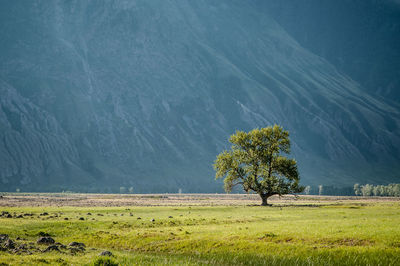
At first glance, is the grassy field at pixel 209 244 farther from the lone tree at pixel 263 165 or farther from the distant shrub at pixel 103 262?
the lone tree at pixel 263 165

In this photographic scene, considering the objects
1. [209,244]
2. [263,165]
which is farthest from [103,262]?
[263,165]

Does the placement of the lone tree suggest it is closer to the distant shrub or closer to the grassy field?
the grassy field

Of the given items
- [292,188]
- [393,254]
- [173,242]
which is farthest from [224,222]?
[292,188]

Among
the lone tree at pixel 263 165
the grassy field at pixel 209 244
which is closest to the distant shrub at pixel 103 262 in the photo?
the grassy field at pixel 209 244

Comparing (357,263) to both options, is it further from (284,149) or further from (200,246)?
(284,149)

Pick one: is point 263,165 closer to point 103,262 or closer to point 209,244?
point 209,244

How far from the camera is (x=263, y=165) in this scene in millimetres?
82312

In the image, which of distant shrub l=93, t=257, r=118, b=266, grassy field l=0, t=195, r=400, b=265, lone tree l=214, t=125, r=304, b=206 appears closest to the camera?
distant shrub l=93, t=257, r=118, b=266

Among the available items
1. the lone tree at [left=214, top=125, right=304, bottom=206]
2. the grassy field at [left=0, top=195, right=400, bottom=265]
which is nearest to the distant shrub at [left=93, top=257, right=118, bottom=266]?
the grassy field at [left=0, top=195, right=400, bottom=265]

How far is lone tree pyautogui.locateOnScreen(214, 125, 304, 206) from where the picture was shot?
8000cm

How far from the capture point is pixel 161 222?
150 ft

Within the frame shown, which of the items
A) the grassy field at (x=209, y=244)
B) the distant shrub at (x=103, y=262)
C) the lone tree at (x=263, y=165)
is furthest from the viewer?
the lone tree at (x=263, y=165)

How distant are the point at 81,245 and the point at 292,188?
55946 mm

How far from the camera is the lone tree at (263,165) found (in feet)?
262
